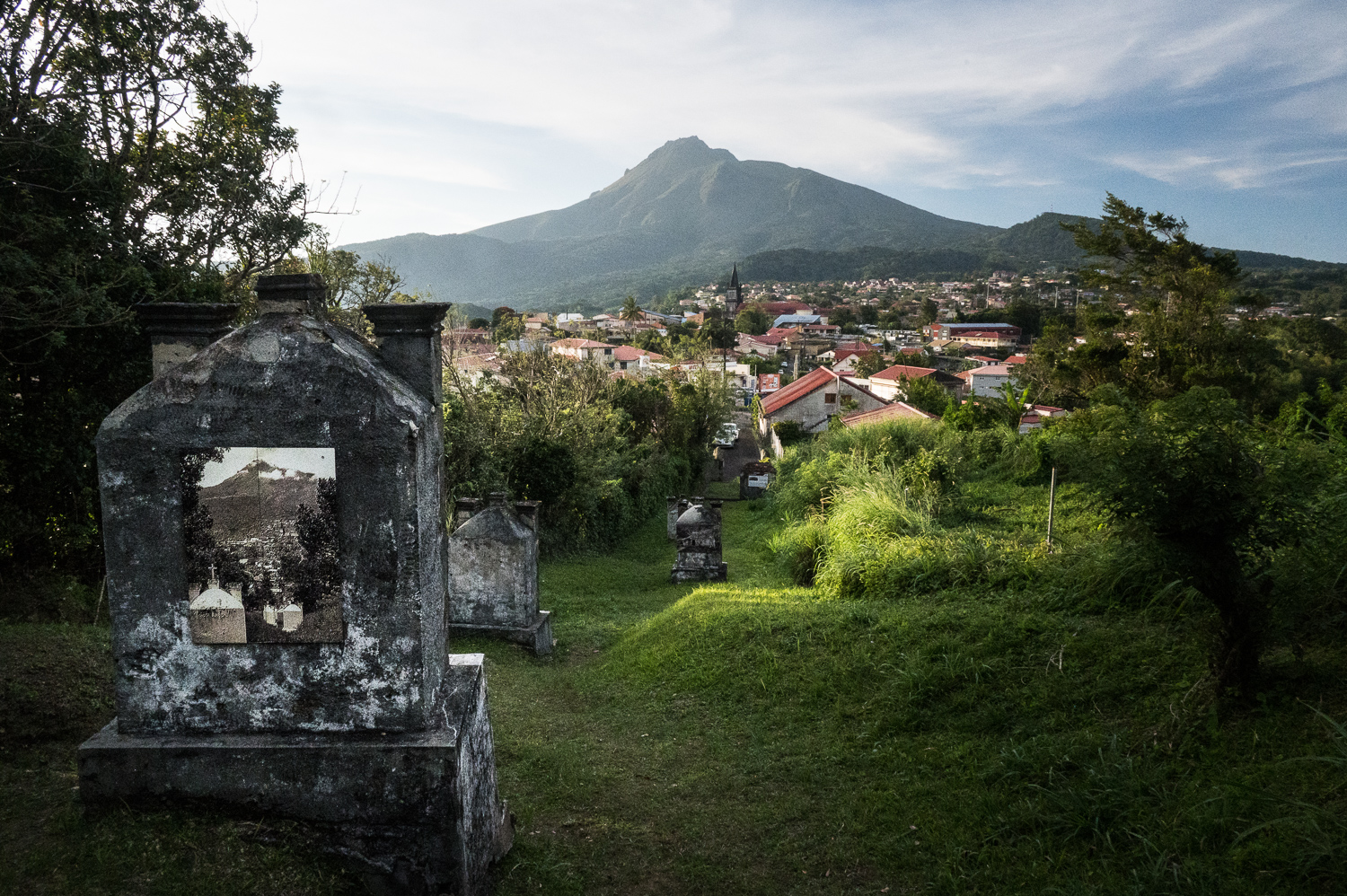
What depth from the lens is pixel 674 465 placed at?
27.6m

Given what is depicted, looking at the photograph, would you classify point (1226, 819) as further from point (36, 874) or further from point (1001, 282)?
point (1001, 282)

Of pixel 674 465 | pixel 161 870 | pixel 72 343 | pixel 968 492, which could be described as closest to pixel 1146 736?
pixel 161 870

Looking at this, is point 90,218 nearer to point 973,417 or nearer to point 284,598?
point 284,598

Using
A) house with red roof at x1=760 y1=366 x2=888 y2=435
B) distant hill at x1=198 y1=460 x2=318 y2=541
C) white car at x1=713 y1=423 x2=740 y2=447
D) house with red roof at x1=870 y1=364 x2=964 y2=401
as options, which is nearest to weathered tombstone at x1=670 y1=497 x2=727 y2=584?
distant hill at x1=198 y1=460 x2=318 y2=541

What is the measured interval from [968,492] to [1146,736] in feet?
35.5

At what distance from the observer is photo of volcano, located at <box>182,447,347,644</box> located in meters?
3.62

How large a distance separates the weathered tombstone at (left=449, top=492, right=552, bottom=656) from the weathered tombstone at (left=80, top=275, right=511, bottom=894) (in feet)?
19.5

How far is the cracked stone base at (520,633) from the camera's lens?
31.7ft

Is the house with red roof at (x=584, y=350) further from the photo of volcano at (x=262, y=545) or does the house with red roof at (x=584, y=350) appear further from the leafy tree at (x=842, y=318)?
the leafy tree at (x=842, y=318)

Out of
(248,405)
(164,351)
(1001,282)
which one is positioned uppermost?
(1001,282)

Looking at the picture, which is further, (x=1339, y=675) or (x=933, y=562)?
(x=933, y=562)

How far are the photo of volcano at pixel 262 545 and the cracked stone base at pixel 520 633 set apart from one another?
20.0 feet

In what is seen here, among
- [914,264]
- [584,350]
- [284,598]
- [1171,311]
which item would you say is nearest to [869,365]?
[584,350]

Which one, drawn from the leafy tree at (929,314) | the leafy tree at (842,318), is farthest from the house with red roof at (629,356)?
the leafy tree at (929,314)
